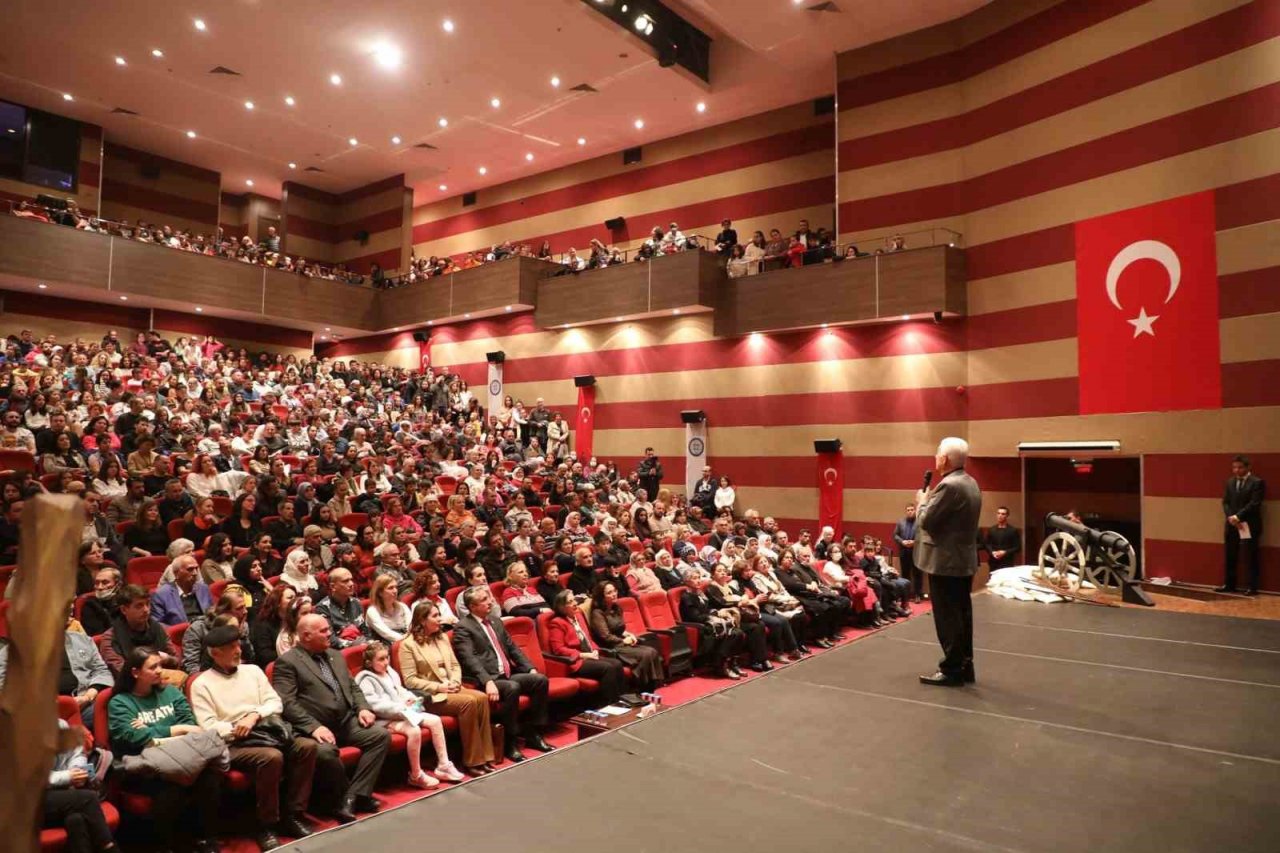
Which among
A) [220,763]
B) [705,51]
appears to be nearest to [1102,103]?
[705,51]

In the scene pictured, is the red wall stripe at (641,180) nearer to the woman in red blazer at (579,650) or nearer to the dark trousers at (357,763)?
the woman in red blazer at (579,650)

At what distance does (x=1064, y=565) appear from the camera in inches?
233

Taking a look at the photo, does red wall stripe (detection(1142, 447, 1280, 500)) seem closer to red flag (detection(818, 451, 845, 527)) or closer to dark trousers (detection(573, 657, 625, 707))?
red flag (detection(818, 451, 845, 527))

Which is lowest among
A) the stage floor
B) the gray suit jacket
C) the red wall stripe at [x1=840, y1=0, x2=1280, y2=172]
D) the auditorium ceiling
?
the stage floor

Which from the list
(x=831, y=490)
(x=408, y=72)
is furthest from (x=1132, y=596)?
(x=408, y=72)

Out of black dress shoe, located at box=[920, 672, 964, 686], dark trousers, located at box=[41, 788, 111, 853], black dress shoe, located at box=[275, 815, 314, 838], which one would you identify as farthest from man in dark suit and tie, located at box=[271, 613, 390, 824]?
black dress shoe, located at box=[920, 672, 964, 686]

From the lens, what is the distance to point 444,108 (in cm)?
1484

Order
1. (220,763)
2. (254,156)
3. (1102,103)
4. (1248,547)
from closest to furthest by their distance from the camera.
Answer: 1. (220,763)
2. (1248,547)
3. (1102,103)
4. (254,156)

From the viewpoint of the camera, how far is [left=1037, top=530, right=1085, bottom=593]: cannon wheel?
5805mm

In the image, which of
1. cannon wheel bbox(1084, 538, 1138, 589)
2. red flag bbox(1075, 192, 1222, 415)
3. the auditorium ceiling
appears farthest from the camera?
the auditorium ceiling

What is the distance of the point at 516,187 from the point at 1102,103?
39.9ft

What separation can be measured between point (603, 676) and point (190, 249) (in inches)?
535

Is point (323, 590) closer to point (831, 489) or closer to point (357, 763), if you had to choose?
point (357, 763)

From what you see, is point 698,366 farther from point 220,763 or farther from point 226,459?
point 220,763
